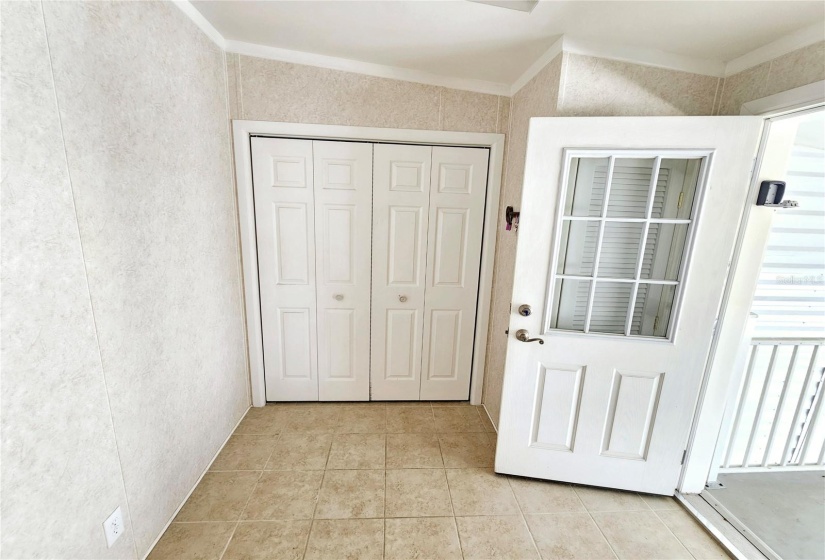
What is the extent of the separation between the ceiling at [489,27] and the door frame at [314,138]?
15.9 inches

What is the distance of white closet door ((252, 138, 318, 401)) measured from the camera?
2109 mm

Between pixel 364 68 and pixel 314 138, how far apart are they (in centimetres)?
53

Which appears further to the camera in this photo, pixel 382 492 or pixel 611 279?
pixel 382 492

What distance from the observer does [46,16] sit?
3.04 feet

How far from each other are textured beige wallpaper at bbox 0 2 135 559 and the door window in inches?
72.7

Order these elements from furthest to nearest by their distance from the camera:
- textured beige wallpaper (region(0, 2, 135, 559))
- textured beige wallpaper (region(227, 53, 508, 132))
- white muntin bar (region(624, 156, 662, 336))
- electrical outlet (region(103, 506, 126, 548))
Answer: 1. textured beige wallpaper (region(227, 53, 508, 132))
2. white muntin bar (region(624, 156, 662, 336))
3. electrical outlet (region(103, 506, 126, 548))
4. textured beige wallpaper (region(0, 2, 135, 559))

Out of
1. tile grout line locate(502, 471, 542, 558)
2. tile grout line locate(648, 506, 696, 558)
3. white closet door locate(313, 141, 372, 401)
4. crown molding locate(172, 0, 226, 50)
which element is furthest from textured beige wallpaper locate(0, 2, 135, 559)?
tile grout line locate(648, 506, 696, 558)

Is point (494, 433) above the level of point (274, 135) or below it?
below

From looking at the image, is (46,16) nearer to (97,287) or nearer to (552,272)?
(97,287)

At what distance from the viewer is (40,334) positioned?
0.92m

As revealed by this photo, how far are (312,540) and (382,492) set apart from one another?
39 cm

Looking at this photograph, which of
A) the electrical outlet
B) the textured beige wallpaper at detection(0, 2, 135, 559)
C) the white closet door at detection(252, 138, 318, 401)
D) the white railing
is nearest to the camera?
the textured beige wallpaper at detection(0, 2, 135, 559)

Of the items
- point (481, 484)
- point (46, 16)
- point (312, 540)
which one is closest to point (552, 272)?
point (481, 484)

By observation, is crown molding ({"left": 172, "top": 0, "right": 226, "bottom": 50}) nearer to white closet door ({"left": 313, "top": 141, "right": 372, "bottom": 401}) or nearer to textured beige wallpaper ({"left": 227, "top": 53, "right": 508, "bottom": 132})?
textured beige wallpaper ({"left": 227, "top": 53, "right": 508, "bottom": 132})
